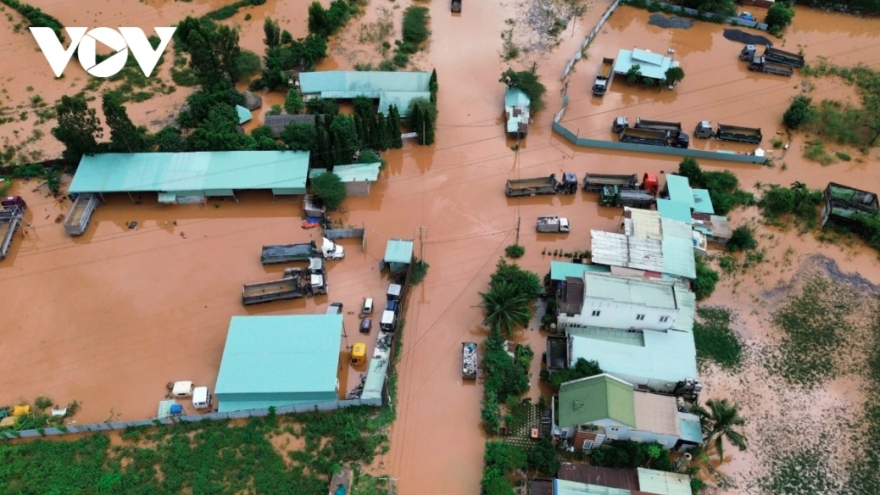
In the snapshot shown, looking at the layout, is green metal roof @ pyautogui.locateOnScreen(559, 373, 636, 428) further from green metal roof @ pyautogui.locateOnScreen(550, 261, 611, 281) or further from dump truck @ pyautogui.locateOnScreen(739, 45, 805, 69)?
dump truck @ pyautogui.locateOnScreen(739, 45, 805, 69)

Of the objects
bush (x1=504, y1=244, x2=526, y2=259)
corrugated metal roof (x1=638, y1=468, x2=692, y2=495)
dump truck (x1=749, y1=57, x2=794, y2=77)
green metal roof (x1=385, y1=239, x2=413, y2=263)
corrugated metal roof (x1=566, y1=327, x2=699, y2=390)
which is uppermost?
dump truck (x1=749, y1=57, x2=794, y2=77)

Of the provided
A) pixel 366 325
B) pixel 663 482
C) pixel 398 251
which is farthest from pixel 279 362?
pixel 663 482

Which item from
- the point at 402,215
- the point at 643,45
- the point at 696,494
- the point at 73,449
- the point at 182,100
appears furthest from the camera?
the point at 643,45

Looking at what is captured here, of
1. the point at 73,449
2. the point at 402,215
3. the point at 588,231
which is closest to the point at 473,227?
the point at 402,215

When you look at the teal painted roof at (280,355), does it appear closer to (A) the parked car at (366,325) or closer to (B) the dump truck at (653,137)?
(A) the parked car at (366,325)

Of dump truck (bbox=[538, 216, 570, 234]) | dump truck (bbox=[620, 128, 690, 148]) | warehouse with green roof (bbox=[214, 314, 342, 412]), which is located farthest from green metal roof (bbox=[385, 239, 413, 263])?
dump truck (bbox=[620, 128, 690, 148])

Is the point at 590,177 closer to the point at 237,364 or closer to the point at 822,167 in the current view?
the point at 822,167
